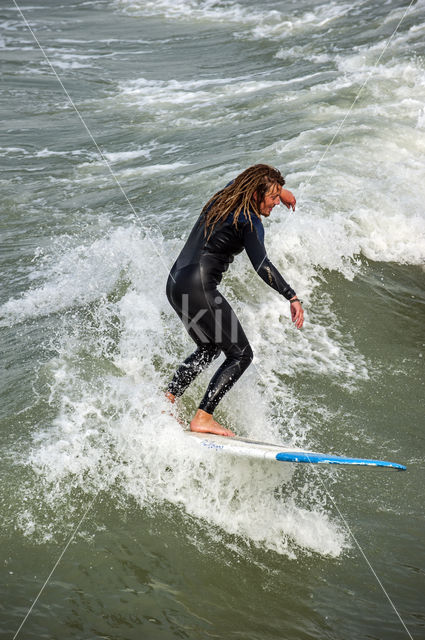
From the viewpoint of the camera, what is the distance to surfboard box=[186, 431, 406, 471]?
418 cm

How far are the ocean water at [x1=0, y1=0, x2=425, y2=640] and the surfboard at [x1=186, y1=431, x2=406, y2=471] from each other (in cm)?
14

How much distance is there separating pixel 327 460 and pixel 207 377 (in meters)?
1.82

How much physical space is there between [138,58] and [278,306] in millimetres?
13939

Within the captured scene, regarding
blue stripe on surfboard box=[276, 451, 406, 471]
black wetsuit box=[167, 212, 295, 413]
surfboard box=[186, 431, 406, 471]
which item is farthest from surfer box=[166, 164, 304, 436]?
blue stripe on surfboard box=[276, 451, 406, 471]

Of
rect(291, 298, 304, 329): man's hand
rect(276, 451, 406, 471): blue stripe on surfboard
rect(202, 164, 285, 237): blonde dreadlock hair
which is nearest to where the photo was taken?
rect(276, 451, 406, 471): blue stripe on surfboard

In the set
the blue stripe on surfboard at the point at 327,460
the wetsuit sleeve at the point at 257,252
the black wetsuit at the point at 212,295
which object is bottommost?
the blue stripe on surfboard at the point at 327,460

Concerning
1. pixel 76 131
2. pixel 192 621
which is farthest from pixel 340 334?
pixel 76 131

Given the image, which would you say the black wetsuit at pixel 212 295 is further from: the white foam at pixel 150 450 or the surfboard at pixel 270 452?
the white foam at pixel 150 450

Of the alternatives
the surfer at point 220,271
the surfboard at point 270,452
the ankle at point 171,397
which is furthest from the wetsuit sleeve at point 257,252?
the ankle at point 171,397

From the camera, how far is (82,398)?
5262 mm

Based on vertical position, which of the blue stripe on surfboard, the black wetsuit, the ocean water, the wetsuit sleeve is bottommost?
the ocean water

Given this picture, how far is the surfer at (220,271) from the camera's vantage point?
4.34 metres

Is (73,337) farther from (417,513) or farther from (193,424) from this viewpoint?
(417,513)

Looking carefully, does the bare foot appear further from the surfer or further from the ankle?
the ankle
